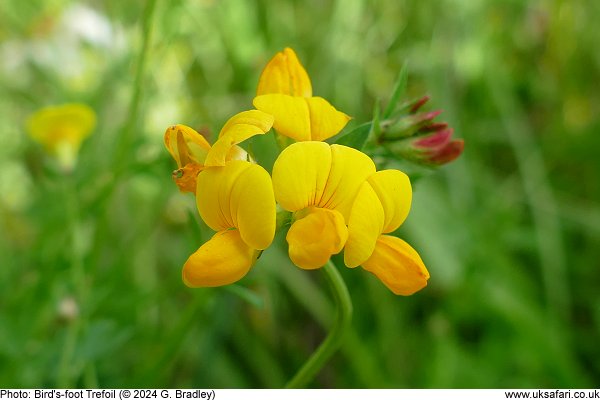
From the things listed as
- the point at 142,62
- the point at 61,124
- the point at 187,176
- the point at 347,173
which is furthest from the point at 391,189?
the point at 61,124

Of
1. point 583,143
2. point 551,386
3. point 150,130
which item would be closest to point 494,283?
point 551,386

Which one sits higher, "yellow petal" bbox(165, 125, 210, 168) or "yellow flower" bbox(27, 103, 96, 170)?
"yellow petal" bbox(165, 125, 210, 168)

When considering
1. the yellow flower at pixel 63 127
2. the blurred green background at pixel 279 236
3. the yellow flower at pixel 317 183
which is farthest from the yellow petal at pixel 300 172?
the yellow flower at pixel 63 127

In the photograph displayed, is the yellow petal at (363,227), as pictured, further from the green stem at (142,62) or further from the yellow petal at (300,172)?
the green stem at (142,62)

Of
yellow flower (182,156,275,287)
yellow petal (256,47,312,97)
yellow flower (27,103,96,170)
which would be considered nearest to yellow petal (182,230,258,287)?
yellow flower (182,156,275,287)

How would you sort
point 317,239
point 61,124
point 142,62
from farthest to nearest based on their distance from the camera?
point 61,124 < point 142,62 < point 317,239

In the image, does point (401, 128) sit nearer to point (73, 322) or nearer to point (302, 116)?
point (302, 116)

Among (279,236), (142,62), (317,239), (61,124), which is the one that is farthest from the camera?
(279,236)

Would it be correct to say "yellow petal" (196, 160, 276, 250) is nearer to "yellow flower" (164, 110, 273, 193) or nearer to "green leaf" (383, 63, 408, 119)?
"yellow flower" (164, 110, 273, 193)
